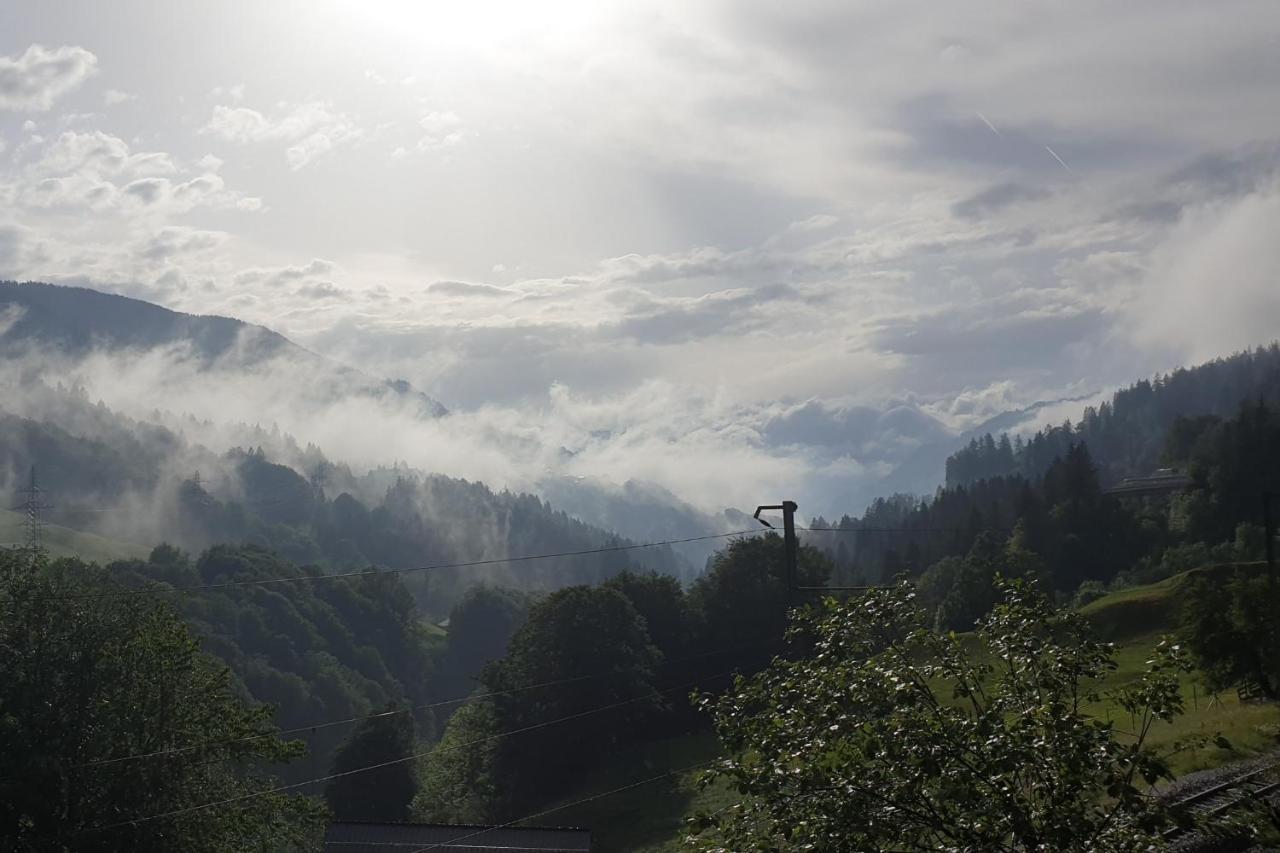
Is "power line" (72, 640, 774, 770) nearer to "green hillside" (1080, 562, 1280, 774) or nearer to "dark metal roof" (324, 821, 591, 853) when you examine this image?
"dark metal roof" (324, 821, 591, 853)

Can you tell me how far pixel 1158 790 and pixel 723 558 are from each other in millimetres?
Result: 60892

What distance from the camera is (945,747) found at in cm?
1048

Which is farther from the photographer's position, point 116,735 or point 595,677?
point 595,677

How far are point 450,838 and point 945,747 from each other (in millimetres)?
44247

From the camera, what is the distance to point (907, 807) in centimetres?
1053

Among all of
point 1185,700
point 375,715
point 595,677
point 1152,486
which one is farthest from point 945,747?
point 1152,486

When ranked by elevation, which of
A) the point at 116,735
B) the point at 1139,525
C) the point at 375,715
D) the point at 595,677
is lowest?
the point at 375,715

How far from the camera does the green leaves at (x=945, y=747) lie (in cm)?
990

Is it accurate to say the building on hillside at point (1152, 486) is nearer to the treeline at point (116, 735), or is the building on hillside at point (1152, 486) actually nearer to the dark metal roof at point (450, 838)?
the dark metal roof at point (450, 838)

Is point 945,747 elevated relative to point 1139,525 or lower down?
lower down

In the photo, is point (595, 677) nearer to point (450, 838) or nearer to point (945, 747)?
point (450, 838)

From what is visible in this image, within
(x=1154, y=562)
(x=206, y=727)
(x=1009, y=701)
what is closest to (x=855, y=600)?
(x=1009, y=701)

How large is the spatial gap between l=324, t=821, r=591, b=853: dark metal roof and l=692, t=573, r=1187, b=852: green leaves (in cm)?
3645

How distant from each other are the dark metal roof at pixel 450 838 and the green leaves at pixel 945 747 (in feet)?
120
